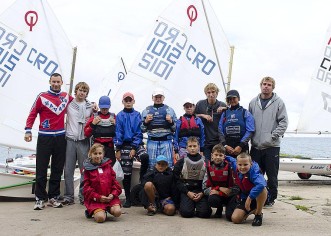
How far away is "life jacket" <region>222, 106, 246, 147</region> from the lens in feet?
17.5

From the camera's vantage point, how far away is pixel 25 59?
6684mm

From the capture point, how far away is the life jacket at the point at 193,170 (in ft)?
16.1

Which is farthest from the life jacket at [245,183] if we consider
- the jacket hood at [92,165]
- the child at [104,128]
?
the child at [104,128]

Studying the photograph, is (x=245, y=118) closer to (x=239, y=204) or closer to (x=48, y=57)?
(x=239, y=204)

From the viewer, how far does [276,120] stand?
549 cm

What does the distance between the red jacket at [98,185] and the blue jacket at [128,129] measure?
58cm

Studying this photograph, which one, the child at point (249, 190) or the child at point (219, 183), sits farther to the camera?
the child at point (219, 183)

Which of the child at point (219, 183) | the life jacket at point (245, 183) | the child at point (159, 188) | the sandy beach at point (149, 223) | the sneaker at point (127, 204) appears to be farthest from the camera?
the sneaker at point (127, 204)

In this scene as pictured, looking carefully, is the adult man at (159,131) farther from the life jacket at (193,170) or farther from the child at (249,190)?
the child at (249,190)

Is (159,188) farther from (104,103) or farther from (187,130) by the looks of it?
(104,103)

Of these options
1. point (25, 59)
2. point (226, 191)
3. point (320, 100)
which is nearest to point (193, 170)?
point (226, 191)

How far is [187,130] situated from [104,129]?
3.14 feet

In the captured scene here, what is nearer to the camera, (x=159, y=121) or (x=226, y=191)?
(x=226, y=191)

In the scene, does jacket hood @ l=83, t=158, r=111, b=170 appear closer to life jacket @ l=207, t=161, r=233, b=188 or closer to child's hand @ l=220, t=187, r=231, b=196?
life jacket @ l=207, t=161, r=233, b=188
